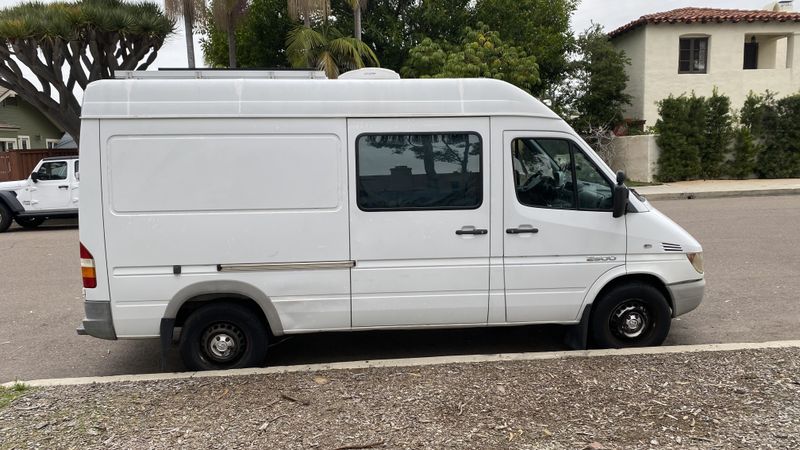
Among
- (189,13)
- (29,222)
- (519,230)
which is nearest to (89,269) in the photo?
(519,230)

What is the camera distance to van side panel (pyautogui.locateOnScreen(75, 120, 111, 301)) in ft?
14.0

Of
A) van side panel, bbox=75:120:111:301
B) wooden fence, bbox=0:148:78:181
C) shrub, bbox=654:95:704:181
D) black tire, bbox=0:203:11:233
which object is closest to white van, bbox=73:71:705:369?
van side panel, bbox=75:120:111:301

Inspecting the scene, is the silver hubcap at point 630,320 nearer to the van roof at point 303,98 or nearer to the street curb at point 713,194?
the van roof at point 303,98

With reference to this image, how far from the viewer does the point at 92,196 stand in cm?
430

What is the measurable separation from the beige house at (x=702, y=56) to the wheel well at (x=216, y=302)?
23346mm

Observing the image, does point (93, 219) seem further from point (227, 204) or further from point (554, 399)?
point (554, 399)

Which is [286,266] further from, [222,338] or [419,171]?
[419,171]

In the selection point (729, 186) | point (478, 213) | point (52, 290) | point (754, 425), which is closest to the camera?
point (754, 425)

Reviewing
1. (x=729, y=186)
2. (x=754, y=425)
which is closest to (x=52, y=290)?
(x=754, y=425)

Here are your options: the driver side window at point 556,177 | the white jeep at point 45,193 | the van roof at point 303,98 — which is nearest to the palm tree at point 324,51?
the white jeep at point 45,193

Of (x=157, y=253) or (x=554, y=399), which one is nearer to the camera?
A: (x=554, y=399)

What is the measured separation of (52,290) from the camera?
778 centimetres

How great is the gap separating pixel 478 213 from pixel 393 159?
2.59 feet

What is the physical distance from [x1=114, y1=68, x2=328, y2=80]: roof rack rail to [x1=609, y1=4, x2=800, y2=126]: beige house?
2270 centimetres
